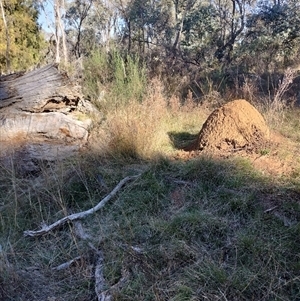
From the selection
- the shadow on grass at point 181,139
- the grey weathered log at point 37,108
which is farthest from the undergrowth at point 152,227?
the grey weathered log at point 37,108

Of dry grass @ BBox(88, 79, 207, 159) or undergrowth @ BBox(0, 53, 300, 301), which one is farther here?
dry grass @ BBox(88, 79, 207, 159)

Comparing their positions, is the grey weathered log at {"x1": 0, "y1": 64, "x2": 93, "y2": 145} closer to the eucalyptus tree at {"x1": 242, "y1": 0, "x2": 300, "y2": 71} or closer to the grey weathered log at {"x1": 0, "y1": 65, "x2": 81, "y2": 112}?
the grey weathered log at {"x1": 0, "y1": 65, "x2": 81, "y2": 112}

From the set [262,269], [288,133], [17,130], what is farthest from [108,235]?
[288,133]

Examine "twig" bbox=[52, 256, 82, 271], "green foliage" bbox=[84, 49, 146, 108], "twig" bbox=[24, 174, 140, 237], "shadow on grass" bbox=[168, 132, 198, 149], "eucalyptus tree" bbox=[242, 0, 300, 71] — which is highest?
"eucalyptus tree" bbox=[242, 0, 300, 71]

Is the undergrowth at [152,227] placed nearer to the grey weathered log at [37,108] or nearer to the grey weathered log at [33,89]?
the grey weathered log at [37,108]

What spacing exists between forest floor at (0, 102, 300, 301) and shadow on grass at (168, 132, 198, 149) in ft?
1.16

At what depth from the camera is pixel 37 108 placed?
4.01 meters

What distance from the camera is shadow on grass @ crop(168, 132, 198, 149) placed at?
3846mm

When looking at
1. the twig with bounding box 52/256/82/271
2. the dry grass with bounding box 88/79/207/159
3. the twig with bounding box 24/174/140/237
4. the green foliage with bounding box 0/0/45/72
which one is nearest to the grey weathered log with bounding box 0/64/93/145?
the dry grass with bounding box 88/79/207/159

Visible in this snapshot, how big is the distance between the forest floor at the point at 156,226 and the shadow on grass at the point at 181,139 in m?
0.35

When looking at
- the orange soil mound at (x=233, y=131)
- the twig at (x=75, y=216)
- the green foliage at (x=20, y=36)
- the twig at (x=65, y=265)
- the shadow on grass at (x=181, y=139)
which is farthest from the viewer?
the green foliage at (x=20, y=36)

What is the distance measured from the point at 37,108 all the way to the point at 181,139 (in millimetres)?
1899

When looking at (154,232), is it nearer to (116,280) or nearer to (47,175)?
(116,280)

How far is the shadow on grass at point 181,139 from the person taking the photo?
151 inches
